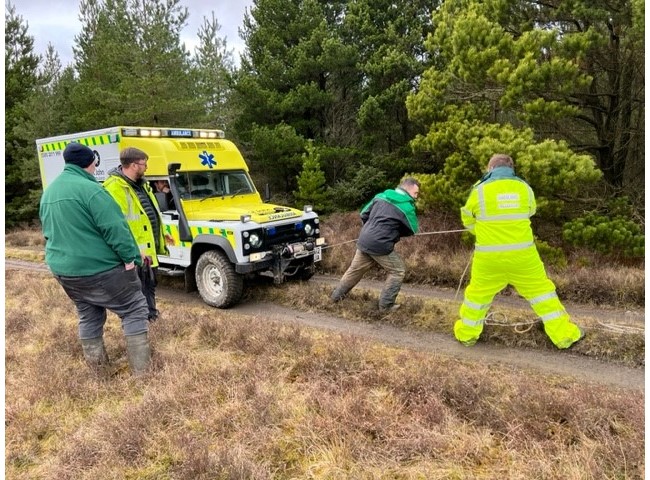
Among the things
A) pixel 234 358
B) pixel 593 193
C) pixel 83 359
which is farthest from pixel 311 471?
pixel 593 193

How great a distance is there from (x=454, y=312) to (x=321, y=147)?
943cm

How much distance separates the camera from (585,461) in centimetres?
274

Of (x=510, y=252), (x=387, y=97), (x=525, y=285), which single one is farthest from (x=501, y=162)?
(x=387, y=97)

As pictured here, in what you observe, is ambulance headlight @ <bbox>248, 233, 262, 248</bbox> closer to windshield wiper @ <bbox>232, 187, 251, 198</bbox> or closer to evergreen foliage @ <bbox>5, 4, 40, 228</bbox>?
windshield wiper @ <bbox>232, 187, 251, 198</bbox>

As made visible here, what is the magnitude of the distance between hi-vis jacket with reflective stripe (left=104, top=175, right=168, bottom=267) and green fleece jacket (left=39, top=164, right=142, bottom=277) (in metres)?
0.99

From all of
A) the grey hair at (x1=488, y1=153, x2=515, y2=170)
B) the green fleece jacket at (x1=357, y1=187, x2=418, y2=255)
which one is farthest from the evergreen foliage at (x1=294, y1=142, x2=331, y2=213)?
the grey hair at (x1=488, y1=153, x2=515, y2=170)

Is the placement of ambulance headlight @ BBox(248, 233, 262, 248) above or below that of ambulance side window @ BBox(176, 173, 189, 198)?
below

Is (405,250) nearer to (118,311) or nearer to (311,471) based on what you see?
(118,311)

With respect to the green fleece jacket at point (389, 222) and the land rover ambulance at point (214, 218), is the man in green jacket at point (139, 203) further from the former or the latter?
the green fleece jacket at point (389, 222)

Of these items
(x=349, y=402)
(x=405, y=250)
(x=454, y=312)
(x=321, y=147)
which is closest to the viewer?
(x=349, y=402)

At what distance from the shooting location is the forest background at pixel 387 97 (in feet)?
25.0

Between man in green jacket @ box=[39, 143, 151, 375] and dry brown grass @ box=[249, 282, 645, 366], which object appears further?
dry brown grass @ box=[249, 282, 645, 366]

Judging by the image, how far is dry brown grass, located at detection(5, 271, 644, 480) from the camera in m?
2.91

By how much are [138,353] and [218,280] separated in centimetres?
295
